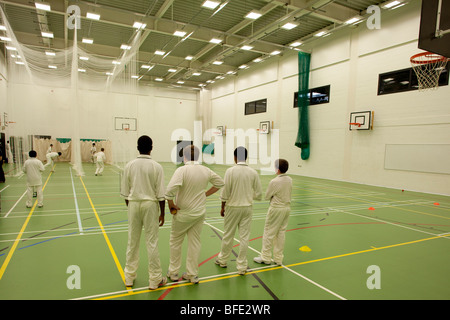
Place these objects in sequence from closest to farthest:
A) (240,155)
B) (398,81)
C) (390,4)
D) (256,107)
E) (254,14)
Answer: (240,155), (390,4), (398,81), (254,14), (256,107)

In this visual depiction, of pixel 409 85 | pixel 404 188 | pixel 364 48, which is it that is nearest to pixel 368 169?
pixel 404 188

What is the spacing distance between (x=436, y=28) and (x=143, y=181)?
18.3 ft

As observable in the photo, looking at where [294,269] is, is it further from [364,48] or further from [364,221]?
[364,48]

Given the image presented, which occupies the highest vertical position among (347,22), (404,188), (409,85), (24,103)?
(347,22)

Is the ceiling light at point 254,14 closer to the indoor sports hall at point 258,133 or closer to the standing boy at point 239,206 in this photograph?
the indoor sports hall at point 258,133

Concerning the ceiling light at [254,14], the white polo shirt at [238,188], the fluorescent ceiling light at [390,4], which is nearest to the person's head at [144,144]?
the white polo shirt at [238,188]

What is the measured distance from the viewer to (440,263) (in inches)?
197

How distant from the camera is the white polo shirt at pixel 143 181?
12.0 ft

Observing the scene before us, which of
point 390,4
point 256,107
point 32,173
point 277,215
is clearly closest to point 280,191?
point 277,215

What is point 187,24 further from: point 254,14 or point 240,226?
point 240,226

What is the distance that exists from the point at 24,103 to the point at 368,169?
62.3ft

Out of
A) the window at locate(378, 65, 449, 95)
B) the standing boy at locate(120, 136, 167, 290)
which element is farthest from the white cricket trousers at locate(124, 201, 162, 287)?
the window at locate(378, 65, 449, 95)

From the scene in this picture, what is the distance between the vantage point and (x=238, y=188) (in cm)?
419

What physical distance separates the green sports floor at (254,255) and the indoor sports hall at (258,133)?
0.04 meters
